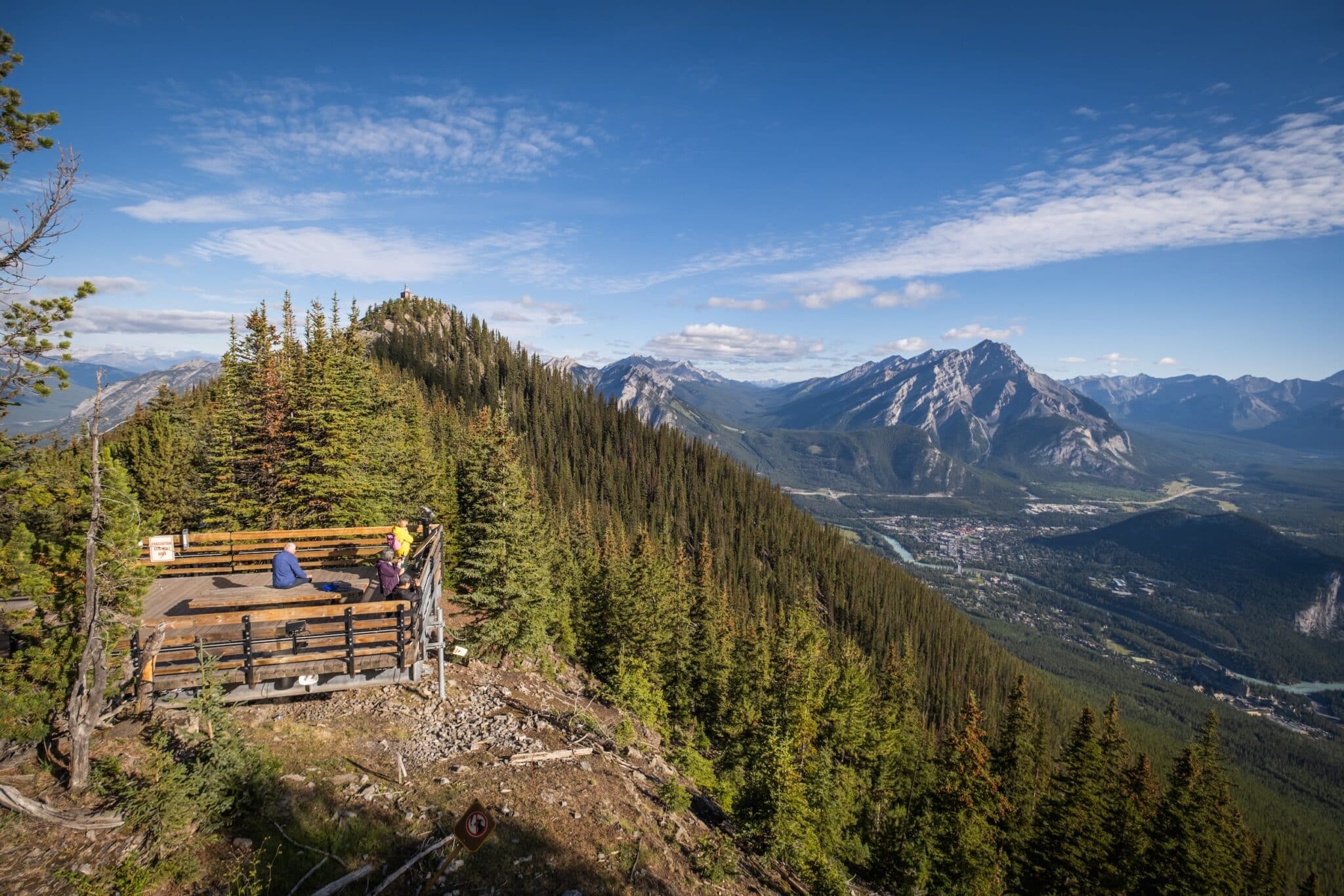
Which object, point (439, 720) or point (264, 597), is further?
point (439, 720)

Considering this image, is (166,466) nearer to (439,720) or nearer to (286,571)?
(286,571)

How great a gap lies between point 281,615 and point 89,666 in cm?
298

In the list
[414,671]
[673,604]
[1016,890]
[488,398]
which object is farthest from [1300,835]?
[488,398]

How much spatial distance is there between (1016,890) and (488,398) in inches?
4755

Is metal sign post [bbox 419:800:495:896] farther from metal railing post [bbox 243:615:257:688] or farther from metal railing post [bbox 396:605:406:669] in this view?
metal railing post [bbox 243:615:257:688]

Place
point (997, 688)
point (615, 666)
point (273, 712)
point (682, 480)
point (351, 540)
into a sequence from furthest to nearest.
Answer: point (682, 480)
point (997, 688)
point (615, 666)
point (351, 540)
point (273, 712)

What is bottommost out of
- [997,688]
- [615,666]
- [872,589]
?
[997,688]

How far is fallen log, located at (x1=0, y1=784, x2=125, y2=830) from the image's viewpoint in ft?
29.8

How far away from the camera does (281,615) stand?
1239 centimetres

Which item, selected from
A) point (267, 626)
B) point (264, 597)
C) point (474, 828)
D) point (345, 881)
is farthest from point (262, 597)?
point (474, 828)

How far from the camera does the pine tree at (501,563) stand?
24.2 m

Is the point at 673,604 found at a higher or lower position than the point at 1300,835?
higher

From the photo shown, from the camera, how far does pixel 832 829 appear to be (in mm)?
25703

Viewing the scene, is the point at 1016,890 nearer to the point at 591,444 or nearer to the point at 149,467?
the point at 149,467
